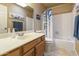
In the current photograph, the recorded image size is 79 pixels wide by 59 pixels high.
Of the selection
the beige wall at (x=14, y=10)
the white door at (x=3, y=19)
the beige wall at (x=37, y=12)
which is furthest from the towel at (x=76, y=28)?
the white door at (x=3, y=19)

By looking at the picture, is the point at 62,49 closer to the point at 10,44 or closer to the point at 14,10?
the point at 10,44

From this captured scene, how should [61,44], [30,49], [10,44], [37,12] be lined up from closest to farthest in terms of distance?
[10,44]
[30,49]
[61,44]
[37,12]

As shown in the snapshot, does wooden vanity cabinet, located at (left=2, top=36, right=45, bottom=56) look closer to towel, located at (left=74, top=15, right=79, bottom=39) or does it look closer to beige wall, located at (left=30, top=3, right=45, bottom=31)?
beige wall, located at (left=30, top=3, right=45, bottom=31)

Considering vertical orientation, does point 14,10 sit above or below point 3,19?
above

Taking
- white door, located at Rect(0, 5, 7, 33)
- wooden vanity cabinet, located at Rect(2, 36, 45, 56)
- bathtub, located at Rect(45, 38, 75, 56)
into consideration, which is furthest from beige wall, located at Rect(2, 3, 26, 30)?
bathtub, located at Rect(45, 38, 75, 56)

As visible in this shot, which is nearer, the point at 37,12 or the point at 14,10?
the point at 14,10

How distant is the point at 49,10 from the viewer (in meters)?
1.89

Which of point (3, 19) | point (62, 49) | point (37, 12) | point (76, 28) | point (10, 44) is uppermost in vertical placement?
point (37, 12)

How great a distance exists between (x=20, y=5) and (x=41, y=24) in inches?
18.5

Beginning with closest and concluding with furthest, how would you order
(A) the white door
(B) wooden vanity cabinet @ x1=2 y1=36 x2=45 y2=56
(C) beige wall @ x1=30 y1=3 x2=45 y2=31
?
(B) wooden vanity cabinet @ x1=2 y1=36 x2=45 y2=56 → (A) the white door → (C) beige wall @ x1=30 y1=3 x2=45 y2=31

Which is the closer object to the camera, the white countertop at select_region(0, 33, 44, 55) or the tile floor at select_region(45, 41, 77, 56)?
the white countertop at select_region(0, 33, 44, 55)

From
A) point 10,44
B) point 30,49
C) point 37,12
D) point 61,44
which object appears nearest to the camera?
point 10,44

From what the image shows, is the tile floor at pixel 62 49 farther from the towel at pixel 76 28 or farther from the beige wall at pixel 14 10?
the beige wall at pixel 14 10

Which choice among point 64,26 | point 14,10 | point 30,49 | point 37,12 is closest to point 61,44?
point 64,26
